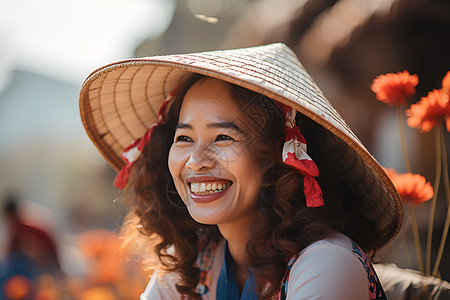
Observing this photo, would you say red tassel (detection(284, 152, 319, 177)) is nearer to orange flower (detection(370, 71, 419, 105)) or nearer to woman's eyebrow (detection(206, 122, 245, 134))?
woman's eyebrow (detection(206, 122, 245, 134))

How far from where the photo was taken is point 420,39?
2873 mm

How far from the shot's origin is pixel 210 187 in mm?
1407

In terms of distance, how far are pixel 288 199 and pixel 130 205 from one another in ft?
2.59

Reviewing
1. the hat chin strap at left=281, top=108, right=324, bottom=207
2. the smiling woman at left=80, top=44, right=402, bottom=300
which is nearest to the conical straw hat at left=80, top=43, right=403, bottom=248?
the smiling woman at left=80, top=44, right=402, bottom=300

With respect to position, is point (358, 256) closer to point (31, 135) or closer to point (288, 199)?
point (288, 199)

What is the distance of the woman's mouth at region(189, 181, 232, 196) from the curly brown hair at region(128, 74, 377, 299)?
0.12 meters

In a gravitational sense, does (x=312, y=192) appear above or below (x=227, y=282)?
above

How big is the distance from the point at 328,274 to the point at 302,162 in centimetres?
33

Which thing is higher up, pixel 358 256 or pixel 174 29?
pixel 358 256

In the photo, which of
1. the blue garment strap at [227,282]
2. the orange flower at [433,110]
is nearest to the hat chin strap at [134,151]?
the blue garment strap at [227,282]

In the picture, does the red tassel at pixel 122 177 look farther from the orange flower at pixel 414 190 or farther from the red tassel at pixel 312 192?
the orange flower at pixel 414 190

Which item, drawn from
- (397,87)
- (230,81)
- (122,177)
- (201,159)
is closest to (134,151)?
(122,177)

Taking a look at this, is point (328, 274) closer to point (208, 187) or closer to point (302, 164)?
point (302, 164)

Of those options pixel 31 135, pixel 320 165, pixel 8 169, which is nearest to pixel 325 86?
pixel 320 165
